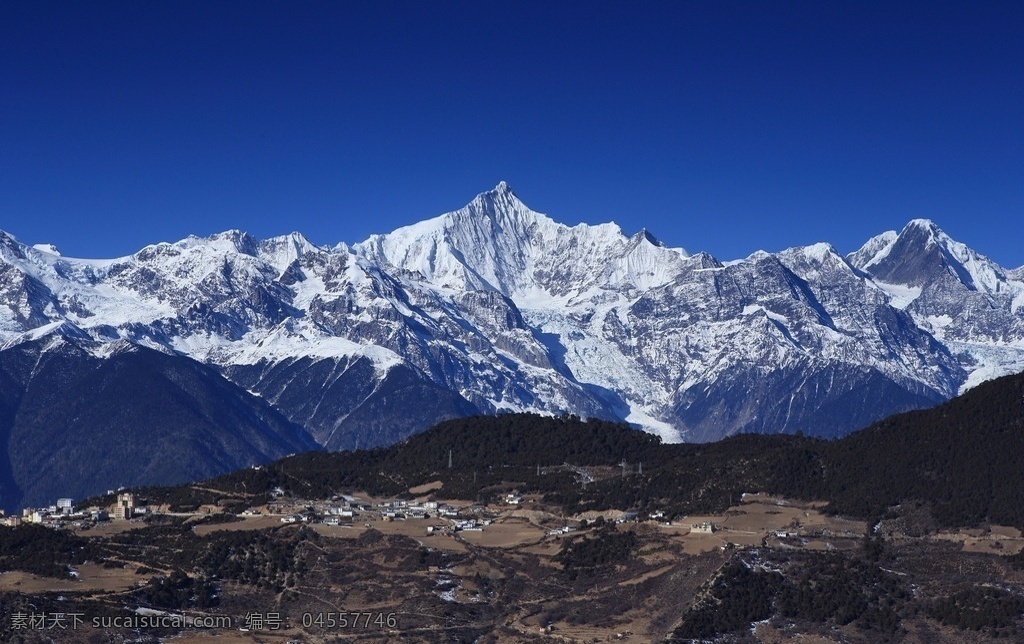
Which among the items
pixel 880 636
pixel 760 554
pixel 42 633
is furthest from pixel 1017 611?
pixel 42 633

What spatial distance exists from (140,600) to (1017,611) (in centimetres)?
8644

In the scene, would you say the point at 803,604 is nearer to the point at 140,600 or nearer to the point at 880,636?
the point at 880,636

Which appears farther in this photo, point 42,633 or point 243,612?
point 243,612

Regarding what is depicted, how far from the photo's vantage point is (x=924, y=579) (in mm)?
194875

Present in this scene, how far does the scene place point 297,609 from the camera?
198 meters

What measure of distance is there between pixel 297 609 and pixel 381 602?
877 cm

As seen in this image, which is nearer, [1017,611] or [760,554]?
[1017,611]

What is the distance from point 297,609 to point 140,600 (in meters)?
16.5

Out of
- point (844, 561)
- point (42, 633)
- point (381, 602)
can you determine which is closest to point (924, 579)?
point (844, 561)

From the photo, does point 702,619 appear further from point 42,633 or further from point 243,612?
point 42,633

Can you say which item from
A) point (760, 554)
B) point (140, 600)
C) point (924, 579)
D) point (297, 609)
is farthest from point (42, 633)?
point (924, 579)

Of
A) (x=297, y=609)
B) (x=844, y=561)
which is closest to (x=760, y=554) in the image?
(x=844, y=561)

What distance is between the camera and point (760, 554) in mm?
199125

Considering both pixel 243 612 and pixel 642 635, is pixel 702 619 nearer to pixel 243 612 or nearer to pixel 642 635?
pixel 642 635
